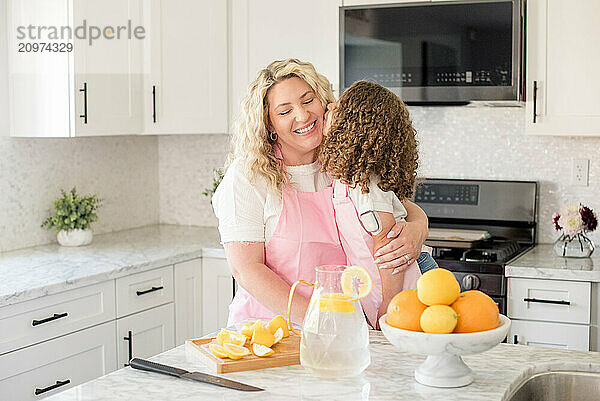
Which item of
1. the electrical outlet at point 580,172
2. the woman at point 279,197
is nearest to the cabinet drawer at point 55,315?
the woman at point 279,197

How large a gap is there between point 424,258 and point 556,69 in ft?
4.75

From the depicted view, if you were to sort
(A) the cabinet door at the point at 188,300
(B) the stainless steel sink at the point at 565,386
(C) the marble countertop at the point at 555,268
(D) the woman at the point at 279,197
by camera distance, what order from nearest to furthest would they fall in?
(B) the stainless steel sink at the point at 565,386 < (D) the woman at the point at 279,197 < (C) the marble countertop at the point at 555,268 < (A) the cabinet door at the point at 188,300

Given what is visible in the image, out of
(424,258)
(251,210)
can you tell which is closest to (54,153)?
(251,210)

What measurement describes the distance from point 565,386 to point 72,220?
2381 millimetres

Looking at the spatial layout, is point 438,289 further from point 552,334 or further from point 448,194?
point 448,194

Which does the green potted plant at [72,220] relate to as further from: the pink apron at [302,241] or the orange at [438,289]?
the orange at [438,289]

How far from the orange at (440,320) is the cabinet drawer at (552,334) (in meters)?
1.75

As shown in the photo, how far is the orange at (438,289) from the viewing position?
4.78ft

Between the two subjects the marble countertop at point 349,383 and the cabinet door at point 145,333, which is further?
the cabinet door at point 145,333

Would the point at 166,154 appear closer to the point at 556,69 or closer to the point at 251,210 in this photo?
the point at 556,69

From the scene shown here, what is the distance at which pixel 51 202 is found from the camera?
3.60m

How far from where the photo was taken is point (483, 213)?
366 centimetres

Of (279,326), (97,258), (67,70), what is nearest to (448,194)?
(97,258)

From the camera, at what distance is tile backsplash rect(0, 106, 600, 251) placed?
11.4 feet
